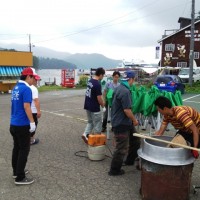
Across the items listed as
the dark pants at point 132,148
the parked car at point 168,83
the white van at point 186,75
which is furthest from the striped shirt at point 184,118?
the white van at point 186,75

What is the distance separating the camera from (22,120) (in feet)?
16.2

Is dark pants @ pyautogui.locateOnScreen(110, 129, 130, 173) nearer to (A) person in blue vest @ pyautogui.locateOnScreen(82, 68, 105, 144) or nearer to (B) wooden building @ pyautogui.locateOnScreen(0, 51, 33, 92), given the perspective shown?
(A) person in blue vest @ pyautogui.locateOnScreen(82, 68, 105, 144)

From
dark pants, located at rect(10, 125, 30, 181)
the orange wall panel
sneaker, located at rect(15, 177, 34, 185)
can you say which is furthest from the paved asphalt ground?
the orange wall panel

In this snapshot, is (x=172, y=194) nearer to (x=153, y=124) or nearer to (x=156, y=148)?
(x=156, y=148)

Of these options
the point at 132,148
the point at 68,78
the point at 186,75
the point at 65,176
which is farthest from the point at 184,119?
the point at 186,75

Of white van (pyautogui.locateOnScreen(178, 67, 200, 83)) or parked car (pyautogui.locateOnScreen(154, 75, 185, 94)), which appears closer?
parked car (pyautogui.locateOnScreen(154, 75, 185, 94))

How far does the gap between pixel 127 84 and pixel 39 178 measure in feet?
Result: 7.47

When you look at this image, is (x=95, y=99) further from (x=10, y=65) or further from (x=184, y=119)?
(x=10, y=65)

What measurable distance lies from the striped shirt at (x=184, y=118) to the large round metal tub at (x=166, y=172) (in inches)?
15.7

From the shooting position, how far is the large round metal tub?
418cm

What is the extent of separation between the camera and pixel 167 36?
5175 cm

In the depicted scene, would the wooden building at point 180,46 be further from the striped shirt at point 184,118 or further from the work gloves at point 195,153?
the work gloves at point 195,153

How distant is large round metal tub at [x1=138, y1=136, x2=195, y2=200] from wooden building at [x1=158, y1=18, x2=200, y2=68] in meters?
48.3

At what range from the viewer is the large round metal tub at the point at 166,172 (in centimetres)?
418
